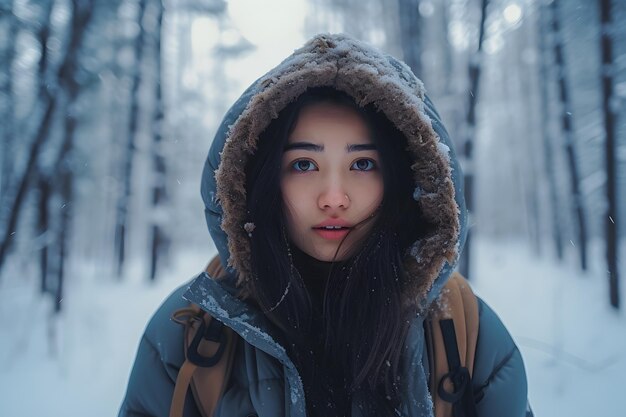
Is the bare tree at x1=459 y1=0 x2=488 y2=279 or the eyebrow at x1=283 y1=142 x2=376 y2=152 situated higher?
the bare tree at x1=459 y1=0 x2=488 y2=279

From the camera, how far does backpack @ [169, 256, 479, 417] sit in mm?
1267

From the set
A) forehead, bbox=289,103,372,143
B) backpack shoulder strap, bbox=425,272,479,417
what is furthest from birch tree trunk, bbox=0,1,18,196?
backpack shoulder strap, bbox=425,272,479,417

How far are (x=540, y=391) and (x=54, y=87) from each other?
750 cm

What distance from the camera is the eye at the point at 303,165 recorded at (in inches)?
53.2

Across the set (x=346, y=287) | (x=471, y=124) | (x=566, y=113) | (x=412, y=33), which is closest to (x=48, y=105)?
(x=346, y=287)

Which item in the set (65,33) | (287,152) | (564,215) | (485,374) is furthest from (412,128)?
(564,215)

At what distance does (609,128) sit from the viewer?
6.24 meters

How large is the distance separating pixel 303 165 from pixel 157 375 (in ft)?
3.17

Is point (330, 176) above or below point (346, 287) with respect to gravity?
above

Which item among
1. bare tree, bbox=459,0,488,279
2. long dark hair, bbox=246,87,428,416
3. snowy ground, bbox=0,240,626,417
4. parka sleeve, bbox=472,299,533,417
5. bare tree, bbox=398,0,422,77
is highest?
bare tree, bbox=398,0,422,77

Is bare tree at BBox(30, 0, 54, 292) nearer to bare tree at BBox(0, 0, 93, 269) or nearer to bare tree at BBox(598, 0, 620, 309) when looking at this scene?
bare tree at BBox(0, 0, 93, 269)

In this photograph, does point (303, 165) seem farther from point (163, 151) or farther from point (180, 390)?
point (163, 151)

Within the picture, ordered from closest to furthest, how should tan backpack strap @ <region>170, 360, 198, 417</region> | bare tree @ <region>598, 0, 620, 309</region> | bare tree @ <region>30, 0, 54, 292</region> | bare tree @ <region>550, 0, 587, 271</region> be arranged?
tan backpack strap @ <region>170, 360, 198, 417</region>, bare tree @ <region>30, 0, 54, 292</region>, bare tree @ <region>598, 0, 620, 309</region>, bare tree @ <region>550, 0, 587, 271</region>

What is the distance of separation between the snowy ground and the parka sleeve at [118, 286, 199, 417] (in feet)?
11.8
